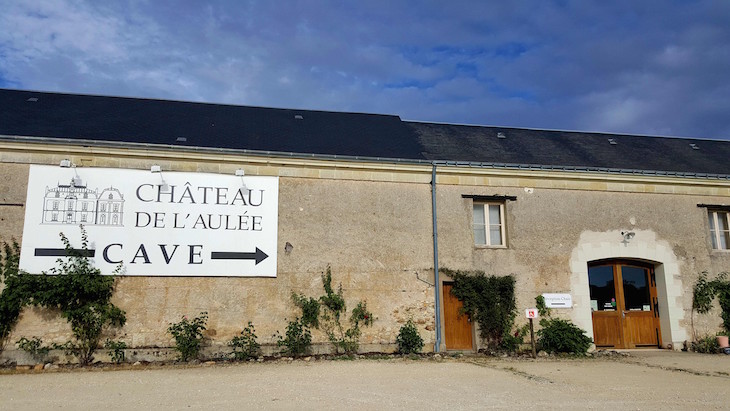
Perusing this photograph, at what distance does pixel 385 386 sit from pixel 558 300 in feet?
19.0

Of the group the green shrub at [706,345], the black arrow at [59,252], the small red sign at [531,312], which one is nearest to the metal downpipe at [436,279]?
the small red sign at [531,312]

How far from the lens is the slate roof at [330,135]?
37.1 feet

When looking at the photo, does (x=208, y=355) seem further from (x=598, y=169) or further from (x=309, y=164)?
(x=598, y=169)

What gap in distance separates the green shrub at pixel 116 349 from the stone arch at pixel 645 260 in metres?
9.00

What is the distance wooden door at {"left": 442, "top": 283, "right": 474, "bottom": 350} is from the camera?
11.3 meters

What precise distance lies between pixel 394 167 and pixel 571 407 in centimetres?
646

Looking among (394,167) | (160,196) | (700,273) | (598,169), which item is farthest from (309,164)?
Result: (700,273)

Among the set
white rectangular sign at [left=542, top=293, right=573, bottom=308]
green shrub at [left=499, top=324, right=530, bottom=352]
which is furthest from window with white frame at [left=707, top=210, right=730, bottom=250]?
green shrub at [left=499, top=324, right=530, bottom=352]

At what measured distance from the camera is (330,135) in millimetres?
12828

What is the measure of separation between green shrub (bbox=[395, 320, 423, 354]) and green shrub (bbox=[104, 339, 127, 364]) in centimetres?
503

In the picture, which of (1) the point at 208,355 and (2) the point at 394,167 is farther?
(2) the point at 394,167

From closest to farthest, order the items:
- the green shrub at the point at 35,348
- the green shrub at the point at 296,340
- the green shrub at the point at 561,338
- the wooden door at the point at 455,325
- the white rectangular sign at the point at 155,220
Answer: the green shrub at the point at 35,348 < the white rectangular sign at the point at 155,220 < the green shrub at the point at 296,340 < the green shrub at the point at 561,338 < the wooden door at the point at 455,325

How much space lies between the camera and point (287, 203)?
11.0 meters

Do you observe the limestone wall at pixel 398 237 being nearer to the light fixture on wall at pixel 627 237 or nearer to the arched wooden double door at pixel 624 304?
the light fixture on wall at pixel 627 237
